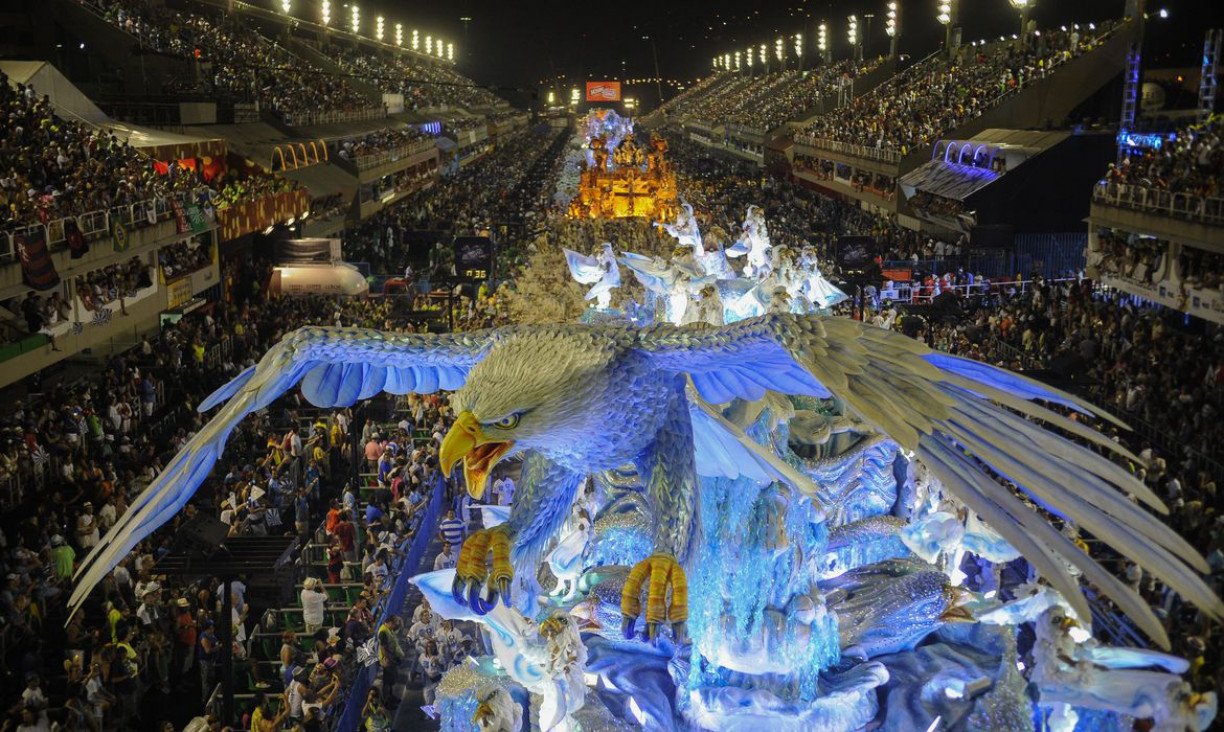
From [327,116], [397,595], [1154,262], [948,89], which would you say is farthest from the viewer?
[327,116]

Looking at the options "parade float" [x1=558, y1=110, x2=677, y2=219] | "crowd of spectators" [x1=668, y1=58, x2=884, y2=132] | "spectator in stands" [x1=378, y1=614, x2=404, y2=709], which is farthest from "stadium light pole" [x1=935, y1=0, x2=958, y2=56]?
"spectator in stands" [x1=378, y1=614, x2=404, y2=709]

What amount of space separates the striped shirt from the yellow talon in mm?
8521

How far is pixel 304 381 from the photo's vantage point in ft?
26.6

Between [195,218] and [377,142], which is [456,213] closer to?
[377,142]

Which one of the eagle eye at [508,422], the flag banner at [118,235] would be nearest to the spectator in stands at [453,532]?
the flag banner at [118,235]

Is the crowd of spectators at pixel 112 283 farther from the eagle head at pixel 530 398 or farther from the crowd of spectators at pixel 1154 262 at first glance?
the crowd of spectators at pixel 1154 262

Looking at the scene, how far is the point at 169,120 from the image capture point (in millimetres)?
31297

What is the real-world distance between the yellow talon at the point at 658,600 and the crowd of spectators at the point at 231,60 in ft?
93.1

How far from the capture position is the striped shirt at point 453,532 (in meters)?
15.6

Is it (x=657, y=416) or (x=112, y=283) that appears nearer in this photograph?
(x=657, y=416)

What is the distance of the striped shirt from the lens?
15570 millimetres

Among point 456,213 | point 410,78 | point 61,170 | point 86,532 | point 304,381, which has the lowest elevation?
point 86,532

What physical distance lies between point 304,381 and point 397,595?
6.37 meters

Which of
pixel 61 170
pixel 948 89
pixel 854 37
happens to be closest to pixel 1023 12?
pixel 948 89
